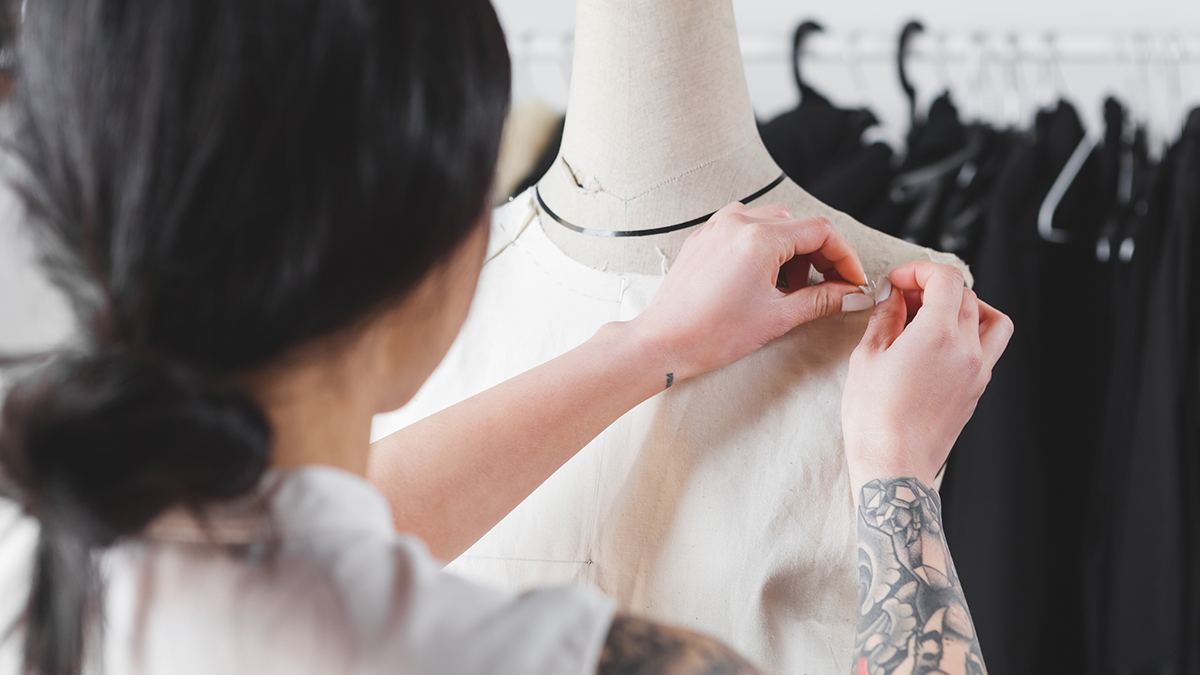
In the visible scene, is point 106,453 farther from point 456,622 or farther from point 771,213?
point 771,213

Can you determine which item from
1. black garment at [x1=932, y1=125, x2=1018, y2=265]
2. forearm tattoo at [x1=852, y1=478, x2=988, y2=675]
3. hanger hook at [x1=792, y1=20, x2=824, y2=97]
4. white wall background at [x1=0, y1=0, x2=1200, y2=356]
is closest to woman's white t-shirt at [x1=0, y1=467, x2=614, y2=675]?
forearm tattoo at [x1=852, y1=478, x2=988, y2=675]

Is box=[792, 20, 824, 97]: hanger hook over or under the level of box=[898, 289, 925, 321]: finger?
over

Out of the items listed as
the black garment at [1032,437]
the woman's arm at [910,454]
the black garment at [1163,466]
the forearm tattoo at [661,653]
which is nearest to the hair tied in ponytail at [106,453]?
the forearm tattoo at [661,653]

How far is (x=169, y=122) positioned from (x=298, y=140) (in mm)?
44

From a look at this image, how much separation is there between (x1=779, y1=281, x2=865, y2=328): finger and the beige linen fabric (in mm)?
22

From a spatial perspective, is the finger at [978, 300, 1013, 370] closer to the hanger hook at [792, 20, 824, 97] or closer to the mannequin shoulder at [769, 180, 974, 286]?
the mannequin shoulder at [769, 180, 974, 286]

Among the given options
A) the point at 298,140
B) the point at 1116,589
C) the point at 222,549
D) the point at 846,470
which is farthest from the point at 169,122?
the point at 1116,589

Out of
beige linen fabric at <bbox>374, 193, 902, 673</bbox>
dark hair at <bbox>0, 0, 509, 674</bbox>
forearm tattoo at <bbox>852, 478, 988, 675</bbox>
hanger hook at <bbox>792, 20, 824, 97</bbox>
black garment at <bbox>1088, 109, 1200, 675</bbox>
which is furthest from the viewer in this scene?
hanger hook at <bbox>792, 20, 824, 97</bbox>

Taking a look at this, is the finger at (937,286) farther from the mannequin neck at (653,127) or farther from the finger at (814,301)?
the mannequin neck at (653,127)

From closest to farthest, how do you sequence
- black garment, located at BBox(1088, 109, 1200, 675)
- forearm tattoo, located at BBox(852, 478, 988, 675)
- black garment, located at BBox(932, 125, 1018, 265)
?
1. forearm tattoo, located at BBox(852, 478, 988, 675)
2. black garment, located at BBox(1088, 109, 1200, 675)
3. black garment, located at BBox(932, 125, 1018, 265)

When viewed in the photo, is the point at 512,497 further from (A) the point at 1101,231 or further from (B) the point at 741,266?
(A) the point at 1101,231

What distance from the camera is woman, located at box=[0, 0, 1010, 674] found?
12.0 inches

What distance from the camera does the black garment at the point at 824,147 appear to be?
109cm

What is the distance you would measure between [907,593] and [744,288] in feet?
0.72
